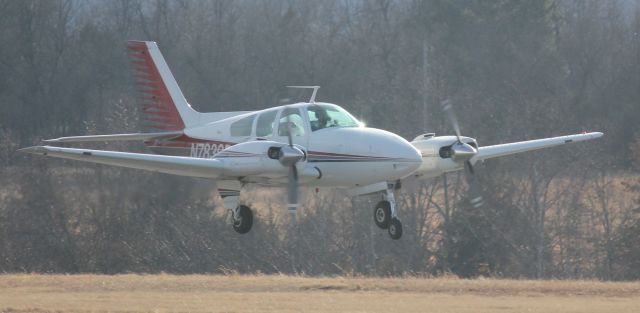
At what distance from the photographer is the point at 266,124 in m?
25.5

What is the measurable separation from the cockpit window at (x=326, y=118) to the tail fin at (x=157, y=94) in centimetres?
428

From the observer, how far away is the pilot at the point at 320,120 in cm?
2494

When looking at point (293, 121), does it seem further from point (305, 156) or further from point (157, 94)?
point (157, 94)

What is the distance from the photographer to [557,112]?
151 feet

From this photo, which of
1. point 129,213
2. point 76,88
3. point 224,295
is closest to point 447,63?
point 76,88

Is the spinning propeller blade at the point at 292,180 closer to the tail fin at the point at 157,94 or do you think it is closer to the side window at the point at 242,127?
the side window at the point at 242,127

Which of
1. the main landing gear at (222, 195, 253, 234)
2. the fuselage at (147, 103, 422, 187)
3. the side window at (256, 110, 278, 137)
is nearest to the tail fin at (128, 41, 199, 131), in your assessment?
the main landing gear at (222, 195, 253, 234)

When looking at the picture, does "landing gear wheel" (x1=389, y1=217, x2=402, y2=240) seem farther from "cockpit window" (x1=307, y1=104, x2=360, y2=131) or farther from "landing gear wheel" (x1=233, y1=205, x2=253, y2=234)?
"landing gear wheel" (x1=233, y1=205, x2=253, y2=234)

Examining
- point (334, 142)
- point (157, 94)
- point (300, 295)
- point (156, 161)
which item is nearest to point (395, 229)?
point (334, 142)

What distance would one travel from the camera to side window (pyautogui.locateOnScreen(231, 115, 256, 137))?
25938mm

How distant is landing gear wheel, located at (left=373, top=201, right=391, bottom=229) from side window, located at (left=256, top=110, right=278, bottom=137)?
2687 millimetres

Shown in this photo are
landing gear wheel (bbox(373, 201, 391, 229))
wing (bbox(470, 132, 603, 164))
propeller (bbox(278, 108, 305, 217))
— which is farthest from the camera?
wing (bbox(470, 132, 603, 164))

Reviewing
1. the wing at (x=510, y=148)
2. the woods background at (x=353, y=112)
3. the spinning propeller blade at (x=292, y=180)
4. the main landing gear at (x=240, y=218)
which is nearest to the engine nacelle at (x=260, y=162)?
the spinning propeller blade at (x=292, y=180)

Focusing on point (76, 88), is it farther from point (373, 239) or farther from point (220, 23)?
point (373, 239)
